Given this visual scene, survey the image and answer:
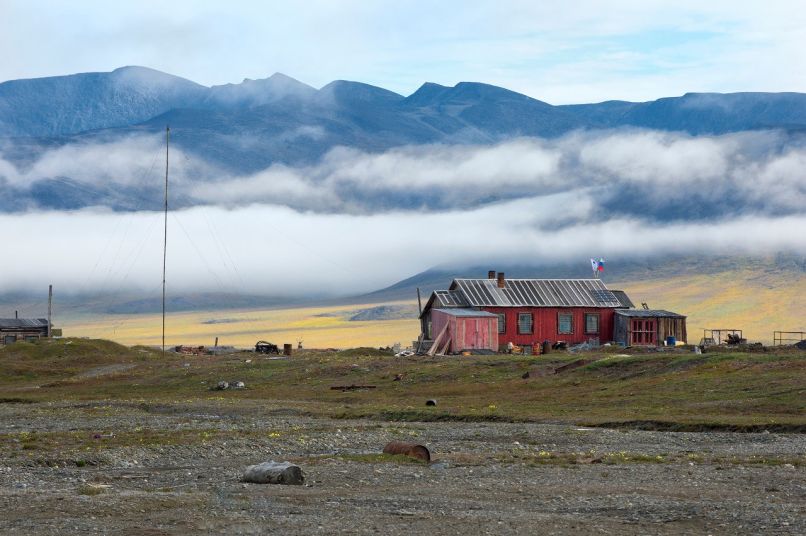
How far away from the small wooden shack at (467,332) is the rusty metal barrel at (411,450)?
191 ft

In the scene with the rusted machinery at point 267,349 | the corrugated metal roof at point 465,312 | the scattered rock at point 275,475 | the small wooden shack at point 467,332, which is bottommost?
the scattered rock at point 275,475

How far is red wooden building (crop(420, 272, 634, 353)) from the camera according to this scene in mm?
99250

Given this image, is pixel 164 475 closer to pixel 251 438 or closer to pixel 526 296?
pixel 251 438

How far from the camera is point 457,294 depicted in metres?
102

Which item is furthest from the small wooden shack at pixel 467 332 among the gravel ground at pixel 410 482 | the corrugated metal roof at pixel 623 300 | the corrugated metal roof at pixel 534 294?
the gravel ground at pixel 410 482

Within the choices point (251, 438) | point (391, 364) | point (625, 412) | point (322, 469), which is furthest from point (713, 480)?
point (391, 364)

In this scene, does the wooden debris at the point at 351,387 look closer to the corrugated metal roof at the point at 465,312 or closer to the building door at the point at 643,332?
the corrugated metal roof at the point at 465,312

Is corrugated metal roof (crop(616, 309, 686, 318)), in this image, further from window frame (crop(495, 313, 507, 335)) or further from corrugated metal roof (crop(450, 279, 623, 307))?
window frame (crop(495, 313, 507, 335))

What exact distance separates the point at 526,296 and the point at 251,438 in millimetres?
63324

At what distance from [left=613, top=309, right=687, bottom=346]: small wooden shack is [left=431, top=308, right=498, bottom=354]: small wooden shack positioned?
10.6 meters

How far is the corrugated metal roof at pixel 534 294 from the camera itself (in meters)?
99.9

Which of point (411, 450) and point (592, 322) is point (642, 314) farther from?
point (411, 450)

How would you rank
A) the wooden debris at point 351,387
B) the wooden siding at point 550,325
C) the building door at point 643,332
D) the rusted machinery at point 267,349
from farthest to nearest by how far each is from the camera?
the rusted machinery at point 267,349
the wooden siding at point 550,325
the building door at point 643,332
the wooden debris at point 351,387

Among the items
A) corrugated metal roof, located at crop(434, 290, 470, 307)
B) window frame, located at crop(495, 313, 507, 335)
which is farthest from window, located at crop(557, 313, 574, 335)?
corrugated metal roof, located at crop(434, 290, 470, 307)
